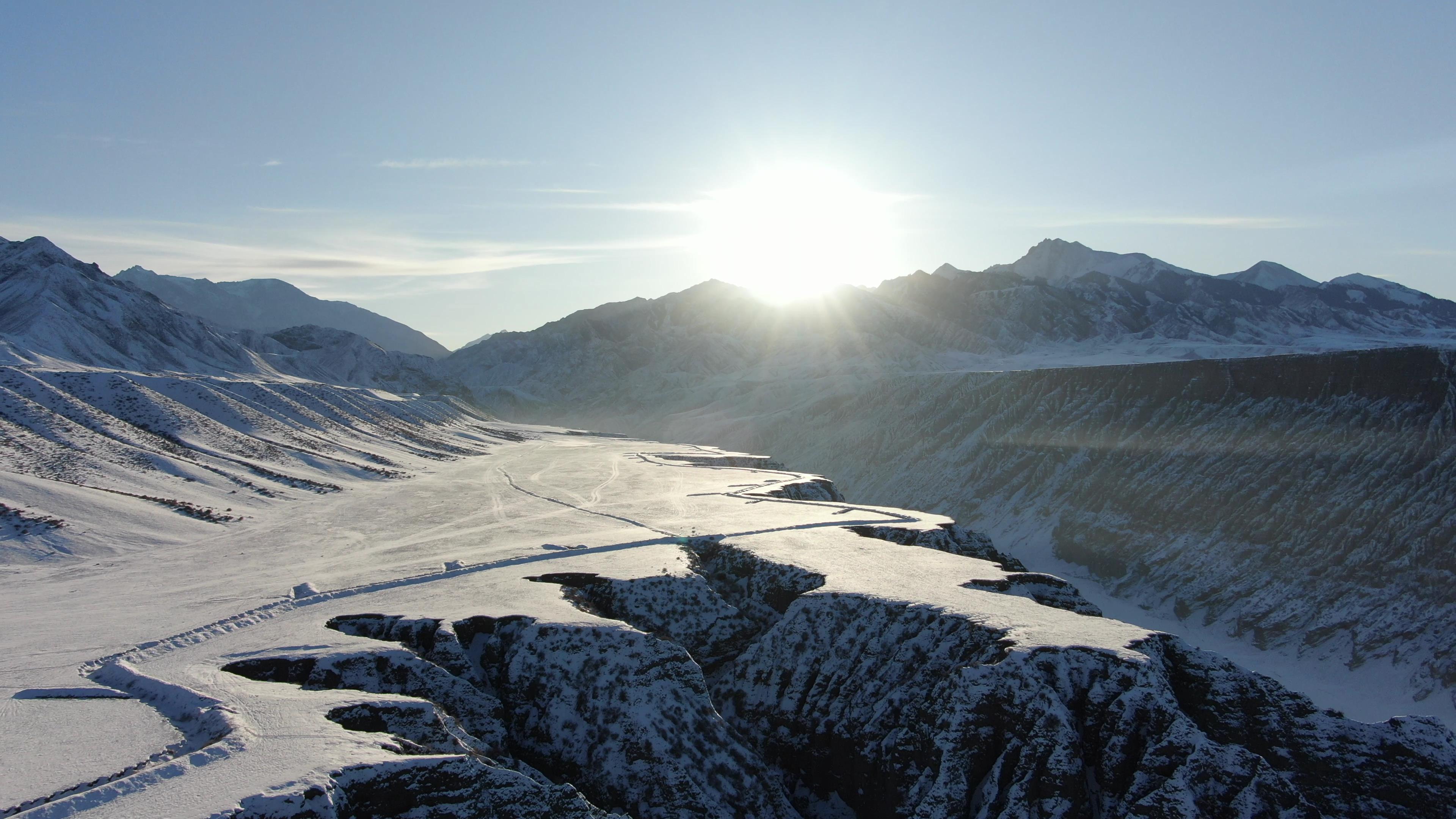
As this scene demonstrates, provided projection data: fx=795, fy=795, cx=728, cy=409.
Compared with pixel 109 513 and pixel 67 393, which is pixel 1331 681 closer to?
pixel 109 513

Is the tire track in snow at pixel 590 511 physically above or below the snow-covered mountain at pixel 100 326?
below

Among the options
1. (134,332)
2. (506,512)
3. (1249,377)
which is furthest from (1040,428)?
(134,332)

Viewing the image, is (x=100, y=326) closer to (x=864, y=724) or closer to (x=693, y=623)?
(x=693, y=623)

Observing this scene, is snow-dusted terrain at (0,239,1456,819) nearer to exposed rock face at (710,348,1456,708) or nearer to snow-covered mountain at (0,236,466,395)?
exposed rock face at (710,348,1456,708)

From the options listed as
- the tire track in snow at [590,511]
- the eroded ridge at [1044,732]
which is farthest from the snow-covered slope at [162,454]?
the eroded ridge at [1044,732]

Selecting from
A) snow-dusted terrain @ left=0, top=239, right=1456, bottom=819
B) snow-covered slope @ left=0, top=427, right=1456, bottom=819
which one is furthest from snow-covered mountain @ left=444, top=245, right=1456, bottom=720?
snow-covered slope @ left=0, top=427, right=1456, bottom=819

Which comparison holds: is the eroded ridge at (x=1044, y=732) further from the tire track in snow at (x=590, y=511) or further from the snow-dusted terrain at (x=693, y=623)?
the tire track in snow at (x=590, y=511)
